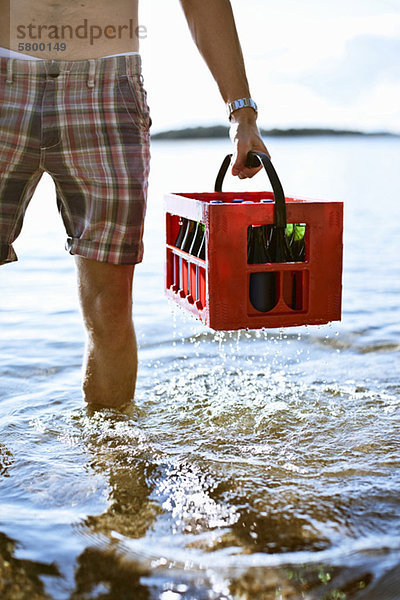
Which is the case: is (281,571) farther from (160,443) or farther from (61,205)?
(61,205)

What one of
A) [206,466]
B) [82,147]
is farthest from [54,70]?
[206,466]

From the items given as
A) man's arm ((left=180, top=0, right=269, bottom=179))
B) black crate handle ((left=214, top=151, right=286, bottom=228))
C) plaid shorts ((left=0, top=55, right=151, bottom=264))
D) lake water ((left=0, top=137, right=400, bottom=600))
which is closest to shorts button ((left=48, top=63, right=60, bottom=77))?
plaid shorts ((left=0, top=55, right=151, bottom=264))

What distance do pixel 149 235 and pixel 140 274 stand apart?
2360 millimetres

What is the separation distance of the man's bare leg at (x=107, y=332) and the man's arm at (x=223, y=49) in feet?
1.99

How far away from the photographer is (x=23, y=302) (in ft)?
17.9

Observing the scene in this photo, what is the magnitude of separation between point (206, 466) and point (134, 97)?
1292mm

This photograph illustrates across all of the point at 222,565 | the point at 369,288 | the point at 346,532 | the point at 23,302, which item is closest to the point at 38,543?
the point at 222,565

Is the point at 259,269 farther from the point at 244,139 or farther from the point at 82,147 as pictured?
the point at 82,147

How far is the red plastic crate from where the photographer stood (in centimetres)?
266

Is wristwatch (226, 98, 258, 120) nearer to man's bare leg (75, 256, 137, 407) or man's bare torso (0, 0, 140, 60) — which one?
man's bare torso (0, 0, 140, 60)

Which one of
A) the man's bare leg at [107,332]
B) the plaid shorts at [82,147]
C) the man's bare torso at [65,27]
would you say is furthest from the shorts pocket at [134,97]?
the man's bare leg at [107,332]

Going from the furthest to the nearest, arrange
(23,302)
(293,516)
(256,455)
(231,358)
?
(23,302) → (231,358) → (256,455) → (293,516)

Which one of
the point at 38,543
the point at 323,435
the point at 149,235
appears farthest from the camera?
the point at 149,235

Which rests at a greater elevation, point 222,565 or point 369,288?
point 369,288
